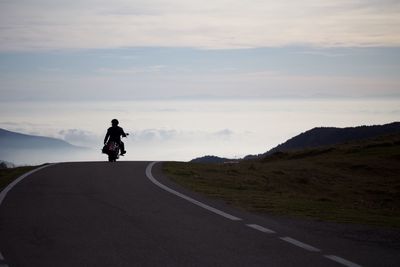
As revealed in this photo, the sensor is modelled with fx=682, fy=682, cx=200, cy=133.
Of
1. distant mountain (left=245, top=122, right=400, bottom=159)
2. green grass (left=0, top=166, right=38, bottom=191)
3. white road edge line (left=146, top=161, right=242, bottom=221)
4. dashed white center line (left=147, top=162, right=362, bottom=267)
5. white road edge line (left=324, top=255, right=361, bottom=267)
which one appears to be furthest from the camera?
distant mountain (left=245, top=122, right=400, bottom=159)

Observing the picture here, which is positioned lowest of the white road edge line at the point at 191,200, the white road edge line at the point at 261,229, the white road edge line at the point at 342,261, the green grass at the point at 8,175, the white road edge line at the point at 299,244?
the white road edge line at the point at 342,261

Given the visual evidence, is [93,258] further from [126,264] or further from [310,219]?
[310,219]

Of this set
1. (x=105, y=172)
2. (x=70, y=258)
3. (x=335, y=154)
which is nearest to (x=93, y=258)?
A: (x=70, y=258)

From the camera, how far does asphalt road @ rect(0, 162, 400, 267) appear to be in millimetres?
9070

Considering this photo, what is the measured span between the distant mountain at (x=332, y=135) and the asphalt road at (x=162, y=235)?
286 ft

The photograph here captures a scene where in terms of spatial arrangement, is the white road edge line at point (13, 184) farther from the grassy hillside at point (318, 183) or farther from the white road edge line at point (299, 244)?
the white road edge line at point (299, 244)

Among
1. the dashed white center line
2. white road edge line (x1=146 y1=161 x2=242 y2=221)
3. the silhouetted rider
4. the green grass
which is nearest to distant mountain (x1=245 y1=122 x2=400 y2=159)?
the silhouetted rider

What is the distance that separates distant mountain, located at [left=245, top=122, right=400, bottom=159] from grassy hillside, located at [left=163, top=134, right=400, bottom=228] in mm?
59134

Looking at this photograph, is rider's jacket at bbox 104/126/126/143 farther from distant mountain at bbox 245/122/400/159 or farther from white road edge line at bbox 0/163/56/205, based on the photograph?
distant mountain at bbox 245/122/400/159

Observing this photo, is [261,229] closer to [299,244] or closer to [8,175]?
[299,244]

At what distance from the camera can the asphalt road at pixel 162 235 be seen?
29.8ft

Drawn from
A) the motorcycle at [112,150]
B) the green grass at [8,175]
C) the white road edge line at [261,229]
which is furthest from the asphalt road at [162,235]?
the motorcycle at [112,150]

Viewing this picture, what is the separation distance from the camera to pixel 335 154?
1655 inches

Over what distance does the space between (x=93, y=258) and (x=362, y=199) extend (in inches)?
767
